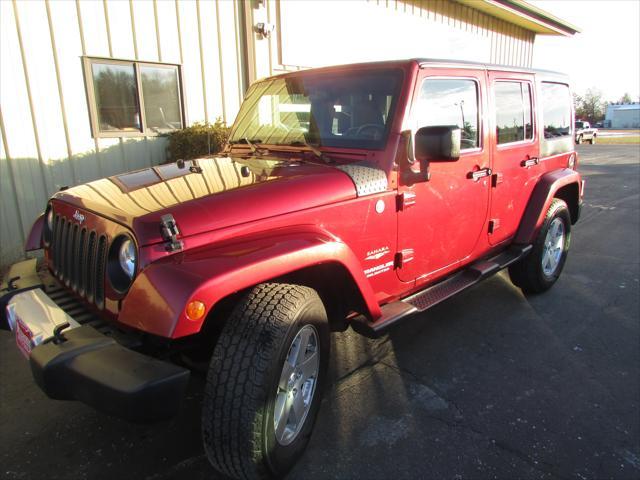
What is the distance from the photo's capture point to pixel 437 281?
349 centimetres

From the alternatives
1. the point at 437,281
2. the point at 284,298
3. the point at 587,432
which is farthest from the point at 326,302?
the point at 587,432

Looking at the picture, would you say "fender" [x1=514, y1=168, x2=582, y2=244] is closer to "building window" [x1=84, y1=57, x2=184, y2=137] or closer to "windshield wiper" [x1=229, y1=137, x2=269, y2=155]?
"windshield wiper" [x1=229, y1=137, x2=269, y2=155]

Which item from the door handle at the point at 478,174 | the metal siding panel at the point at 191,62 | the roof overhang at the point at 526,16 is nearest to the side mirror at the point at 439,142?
the door handle at the point at 478,174

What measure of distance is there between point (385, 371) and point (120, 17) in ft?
18.1

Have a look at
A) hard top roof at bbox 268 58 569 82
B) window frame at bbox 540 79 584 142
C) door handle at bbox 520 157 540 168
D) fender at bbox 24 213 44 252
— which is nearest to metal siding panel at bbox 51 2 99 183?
fender at bbox 24 213 44 252

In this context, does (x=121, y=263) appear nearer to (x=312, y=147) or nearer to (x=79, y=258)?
(x=79, y=258)

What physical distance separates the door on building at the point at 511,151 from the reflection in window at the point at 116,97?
483 centimetres

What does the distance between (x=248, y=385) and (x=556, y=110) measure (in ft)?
13.4

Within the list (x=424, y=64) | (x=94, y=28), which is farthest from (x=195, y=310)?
(x=94, y=28)

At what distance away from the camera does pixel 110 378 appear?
178 centimetres

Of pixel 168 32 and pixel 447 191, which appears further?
pixel 168 32

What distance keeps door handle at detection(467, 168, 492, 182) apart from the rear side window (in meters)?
1.18

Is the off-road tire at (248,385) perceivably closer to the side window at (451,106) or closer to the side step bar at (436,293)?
the side step bar at (436,293)

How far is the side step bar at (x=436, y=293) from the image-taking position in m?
2.72
